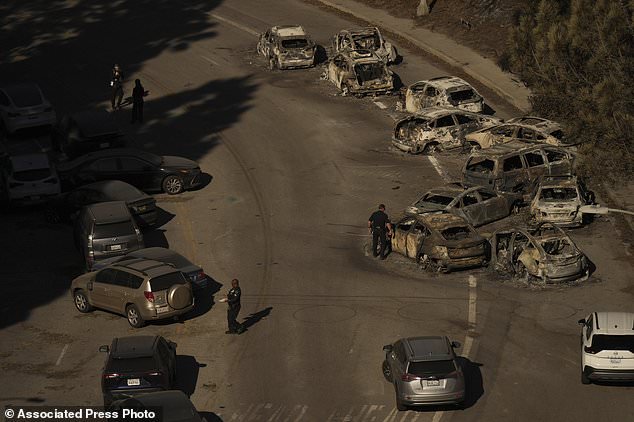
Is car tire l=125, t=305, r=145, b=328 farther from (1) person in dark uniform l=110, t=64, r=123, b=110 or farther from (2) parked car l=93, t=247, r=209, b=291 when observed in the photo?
(1) person in dark uniform l=110, t=64, r=123, b=110

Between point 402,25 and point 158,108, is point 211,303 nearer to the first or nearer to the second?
point 158,108

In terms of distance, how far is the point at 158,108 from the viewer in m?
51.9

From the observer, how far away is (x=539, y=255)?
33.8m

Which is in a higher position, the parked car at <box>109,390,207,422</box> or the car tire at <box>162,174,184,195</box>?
the parked car at <box>109,390,207,422</box>

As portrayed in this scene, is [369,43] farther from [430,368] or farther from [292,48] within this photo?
[430,368]

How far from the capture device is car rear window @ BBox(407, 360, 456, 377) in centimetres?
2622

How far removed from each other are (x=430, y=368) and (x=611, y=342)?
14.5 ft

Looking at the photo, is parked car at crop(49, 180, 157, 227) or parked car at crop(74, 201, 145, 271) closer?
parked car at crop(74, 201, 145, 271)

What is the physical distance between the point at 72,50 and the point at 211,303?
30.2m

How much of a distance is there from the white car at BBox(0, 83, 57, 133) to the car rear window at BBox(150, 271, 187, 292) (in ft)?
62.6

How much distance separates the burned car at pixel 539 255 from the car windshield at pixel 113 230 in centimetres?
1040

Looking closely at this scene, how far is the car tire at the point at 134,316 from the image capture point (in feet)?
103

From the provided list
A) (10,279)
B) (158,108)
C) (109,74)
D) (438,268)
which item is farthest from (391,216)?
(109,74)

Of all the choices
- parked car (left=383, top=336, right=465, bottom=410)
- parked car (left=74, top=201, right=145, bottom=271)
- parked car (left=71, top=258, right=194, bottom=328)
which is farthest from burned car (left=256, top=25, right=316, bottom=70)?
parked car (left=383, top=336, right=465, bottom=410)
